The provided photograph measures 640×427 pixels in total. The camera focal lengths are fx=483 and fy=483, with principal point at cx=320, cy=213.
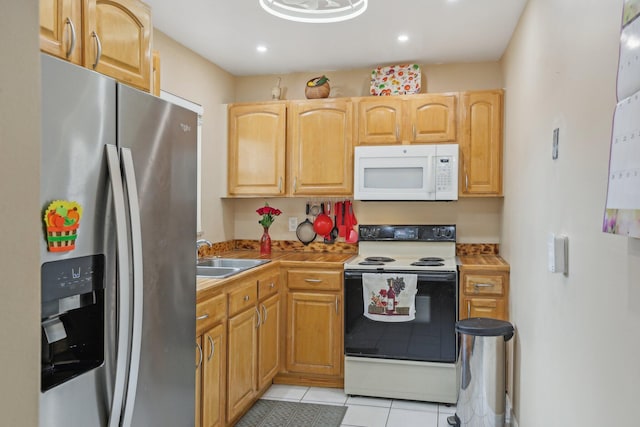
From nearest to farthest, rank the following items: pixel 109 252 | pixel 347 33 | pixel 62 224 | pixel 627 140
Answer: pixel 627 140
pixel 62 224
pixel 109 252
pixel 347 33

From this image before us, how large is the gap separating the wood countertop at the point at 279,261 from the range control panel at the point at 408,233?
0.23 metres

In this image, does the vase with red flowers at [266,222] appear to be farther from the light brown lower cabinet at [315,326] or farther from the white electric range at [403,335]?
the white electric range at [403,335]

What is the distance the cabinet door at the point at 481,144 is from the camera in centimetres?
360

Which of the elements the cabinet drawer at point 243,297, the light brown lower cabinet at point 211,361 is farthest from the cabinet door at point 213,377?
the cabinet drawer at point 243,297

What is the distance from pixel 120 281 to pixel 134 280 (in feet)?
0.20

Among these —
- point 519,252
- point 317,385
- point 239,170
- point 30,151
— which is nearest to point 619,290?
point 30,151

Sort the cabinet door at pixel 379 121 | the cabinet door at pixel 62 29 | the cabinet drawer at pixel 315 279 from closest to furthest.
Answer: the cabinet door at pixel 62 29 → the cabinet drawer at pixel 315 279 → the cabinet door at pixel 379 121

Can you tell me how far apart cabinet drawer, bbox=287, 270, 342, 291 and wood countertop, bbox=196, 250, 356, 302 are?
0.05 metres

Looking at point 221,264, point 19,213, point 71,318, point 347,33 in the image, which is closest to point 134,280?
point 71,318

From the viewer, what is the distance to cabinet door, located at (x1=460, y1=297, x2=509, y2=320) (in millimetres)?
3287

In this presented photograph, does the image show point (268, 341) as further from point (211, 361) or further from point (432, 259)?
point (432, 259)

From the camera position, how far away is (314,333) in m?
3.53

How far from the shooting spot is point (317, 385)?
3590 mm

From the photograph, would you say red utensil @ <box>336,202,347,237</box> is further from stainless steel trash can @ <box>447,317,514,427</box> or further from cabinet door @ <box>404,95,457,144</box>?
stainless steel trash can @ <box>447,317,514,427</box>
